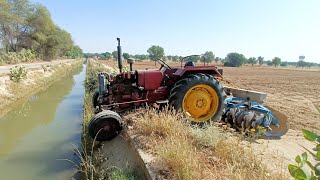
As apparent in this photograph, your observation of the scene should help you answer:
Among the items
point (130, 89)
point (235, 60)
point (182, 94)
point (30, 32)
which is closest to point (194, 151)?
point (182, 94)

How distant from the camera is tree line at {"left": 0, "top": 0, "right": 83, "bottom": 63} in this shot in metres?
43.1

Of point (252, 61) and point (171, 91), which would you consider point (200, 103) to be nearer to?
point (171, 91)

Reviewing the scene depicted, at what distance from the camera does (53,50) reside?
56.5m

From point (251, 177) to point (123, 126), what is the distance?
2.75 metres

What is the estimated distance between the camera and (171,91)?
5551 millimetres

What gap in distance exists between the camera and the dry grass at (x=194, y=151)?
10.1ft

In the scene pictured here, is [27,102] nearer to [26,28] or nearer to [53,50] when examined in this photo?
[26,28]

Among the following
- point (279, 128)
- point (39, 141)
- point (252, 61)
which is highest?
point (279, 128)

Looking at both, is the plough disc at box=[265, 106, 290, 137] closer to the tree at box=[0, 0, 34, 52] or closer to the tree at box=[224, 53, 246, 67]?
the tree at box=[0, 0, 34, 52]

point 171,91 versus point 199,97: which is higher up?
point 171,91

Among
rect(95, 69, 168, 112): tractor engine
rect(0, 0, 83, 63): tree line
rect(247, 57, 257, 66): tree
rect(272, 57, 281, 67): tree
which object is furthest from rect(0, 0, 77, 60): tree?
rect(272, 57, 281, 67): tree

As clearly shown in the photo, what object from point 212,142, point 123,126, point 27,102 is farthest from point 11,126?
point 212,142

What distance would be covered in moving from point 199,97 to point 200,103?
136 millimetres

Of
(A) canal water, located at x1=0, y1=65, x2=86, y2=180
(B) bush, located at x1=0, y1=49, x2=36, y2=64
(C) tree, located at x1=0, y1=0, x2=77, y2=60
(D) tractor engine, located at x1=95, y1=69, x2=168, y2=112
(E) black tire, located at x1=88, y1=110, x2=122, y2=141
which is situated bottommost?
(A) canal water, located at x1=0, y1=65, x2=86, y2=180
